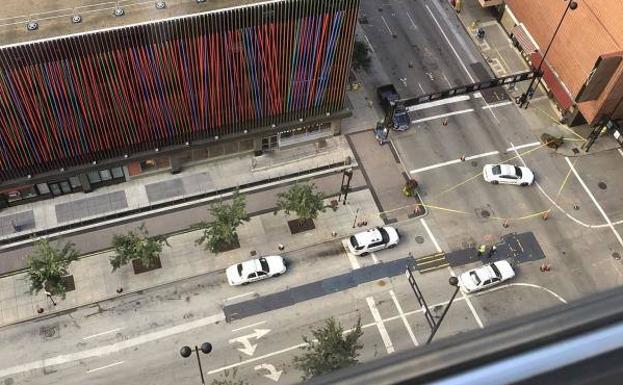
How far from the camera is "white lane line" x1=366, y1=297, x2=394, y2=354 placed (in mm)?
47175

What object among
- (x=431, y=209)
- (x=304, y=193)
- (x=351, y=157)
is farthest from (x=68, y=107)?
(x=431, y=209)

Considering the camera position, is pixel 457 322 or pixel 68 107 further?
pixel 457 322

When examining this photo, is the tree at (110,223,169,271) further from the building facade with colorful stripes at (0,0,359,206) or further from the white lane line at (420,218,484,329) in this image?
the white lane line at (420,218,484,329)

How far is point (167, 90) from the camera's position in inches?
1882

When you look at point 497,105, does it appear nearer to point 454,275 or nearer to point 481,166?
point 481,166

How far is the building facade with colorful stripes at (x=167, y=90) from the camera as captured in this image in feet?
142

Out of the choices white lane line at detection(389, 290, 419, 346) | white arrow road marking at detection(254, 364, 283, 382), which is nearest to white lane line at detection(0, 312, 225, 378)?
white arrow road marking at detection(254, 364, 283, 382)

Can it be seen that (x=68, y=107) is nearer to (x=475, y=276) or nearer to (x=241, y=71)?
(x=241, y=71)

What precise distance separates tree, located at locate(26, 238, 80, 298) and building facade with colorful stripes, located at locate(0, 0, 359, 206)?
23.5 ft

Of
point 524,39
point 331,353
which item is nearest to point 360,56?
point 524,39

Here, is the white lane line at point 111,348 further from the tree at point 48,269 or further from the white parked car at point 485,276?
the white parked car at point 485,276

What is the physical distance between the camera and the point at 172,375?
147 feet

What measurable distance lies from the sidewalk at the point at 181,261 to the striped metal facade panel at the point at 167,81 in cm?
847

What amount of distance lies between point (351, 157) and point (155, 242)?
20202 mm
